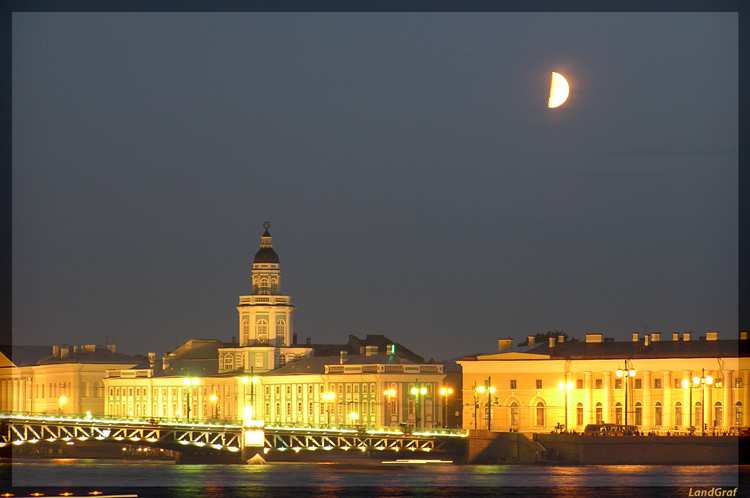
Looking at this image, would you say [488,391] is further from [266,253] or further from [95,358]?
[95,358]

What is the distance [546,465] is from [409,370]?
29436 mm

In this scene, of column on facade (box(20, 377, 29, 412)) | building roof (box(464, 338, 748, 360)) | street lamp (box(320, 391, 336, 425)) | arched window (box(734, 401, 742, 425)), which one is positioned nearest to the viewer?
arched window (box(734, 401, 742, 425))

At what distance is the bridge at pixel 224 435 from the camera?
95.9 meters

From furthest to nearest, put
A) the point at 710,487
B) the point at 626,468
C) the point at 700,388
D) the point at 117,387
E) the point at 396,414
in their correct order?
the point at 117,387, the point at 396,414, the point at 700,388, the point at 626,468, the point at 710,487

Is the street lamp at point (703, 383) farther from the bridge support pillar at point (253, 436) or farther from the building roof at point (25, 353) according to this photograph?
the building roof at point (25, 353)

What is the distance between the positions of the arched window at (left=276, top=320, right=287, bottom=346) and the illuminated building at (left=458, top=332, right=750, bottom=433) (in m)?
19.7

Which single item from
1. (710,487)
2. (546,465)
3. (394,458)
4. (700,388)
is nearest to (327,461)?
(394,458)

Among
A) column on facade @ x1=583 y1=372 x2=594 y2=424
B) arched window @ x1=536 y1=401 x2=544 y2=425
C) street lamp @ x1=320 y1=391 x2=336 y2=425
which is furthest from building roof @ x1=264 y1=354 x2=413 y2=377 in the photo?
column on facade @ x1=583 y1=372 x2=594 y2=424

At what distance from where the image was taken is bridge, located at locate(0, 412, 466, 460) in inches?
3777

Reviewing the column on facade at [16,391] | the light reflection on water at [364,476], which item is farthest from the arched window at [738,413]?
the column on facade at [16,391]

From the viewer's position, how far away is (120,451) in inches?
4626

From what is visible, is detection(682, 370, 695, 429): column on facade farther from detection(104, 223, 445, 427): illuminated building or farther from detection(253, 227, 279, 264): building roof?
detection(253, 227, 279, 264): building roof

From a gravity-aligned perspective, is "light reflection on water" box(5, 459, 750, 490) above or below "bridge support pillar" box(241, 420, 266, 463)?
below

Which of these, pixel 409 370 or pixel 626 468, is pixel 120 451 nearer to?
pixel 409 370
